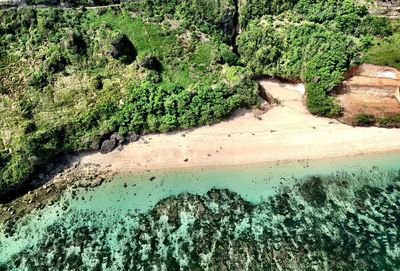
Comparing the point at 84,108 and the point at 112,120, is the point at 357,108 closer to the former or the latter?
the point at 112,120

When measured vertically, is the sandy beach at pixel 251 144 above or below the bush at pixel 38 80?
below

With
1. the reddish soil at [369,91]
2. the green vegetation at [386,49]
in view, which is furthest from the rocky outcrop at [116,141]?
the green vegetation at [386,49]

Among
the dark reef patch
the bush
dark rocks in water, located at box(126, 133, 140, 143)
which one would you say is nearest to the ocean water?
the dark reef patch

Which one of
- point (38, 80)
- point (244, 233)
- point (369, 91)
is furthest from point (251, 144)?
point (38, 80)

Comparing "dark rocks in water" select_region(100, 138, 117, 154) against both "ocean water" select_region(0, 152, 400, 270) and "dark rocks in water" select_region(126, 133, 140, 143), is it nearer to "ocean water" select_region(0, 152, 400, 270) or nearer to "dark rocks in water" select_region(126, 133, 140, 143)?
"dark rocks in water" select_region(126, 133, 140, 143)

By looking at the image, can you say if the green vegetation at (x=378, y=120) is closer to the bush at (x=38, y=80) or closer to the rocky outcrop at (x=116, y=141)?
the rocky outcrop at (x=116, y=141)
